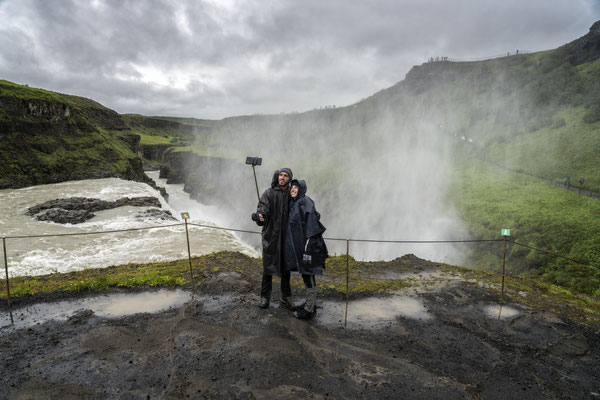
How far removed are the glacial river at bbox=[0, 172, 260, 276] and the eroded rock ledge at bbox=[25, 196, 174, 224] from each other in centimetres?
60

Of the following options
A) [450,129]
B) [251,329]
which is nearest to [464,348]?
Result: [251,329]

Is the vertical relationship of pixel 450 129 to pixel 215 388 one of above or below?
above

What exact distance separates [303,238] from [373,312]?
2.67 m

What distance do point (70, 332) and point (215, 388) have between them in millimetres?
3761

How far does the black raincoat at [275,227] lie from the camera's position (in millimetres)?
6125

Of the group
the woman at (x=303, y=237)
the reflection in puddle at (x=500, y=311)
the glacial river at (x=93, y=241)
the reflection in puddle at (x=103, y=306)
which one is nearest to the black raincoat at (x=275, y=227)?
the woman at (x=303, y=237)

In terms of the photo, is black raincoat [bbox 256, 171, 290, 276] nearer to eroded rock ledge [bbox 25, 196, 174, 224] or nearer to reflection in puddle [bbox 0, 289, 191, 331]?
reflection in puddle [bbox 0, 289, 191, 331]

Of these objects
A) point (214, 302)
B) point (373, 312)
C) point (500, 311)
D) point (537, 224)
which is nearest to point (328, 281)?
point (373, 312)

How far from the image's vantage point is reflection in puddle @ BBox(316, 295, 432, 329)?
20.9 ft

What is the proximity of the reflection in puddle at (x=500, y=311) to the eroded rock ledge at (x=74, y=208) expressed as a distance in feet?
81.1

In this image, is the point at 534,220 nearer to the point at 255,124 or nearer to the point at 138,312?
the point at 138,312

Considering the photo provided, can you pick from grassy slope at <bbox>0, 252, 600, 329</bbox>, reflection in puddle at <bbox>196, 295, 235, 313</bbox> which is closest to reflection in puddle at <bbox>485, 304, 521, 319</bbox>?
grassy slope at <bbox>0, 252, 600, 329</bbox>

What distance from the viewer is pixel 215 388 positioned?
4145 mm

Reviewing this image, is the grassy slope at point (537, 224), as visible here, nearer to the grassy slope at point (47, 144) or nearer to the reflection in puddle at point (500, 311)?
the reflection in puddle at point (500, 311)
